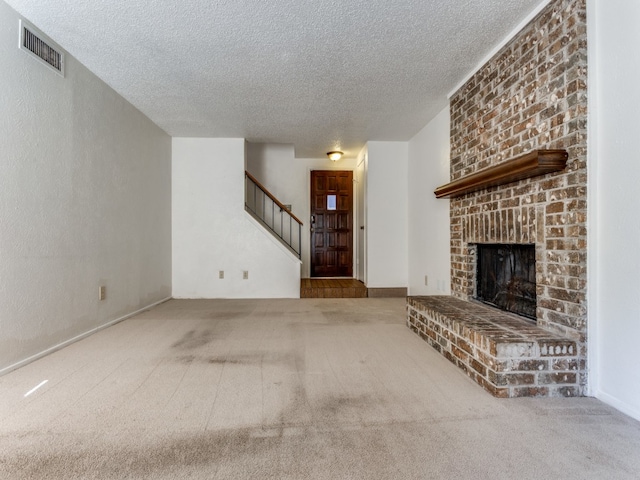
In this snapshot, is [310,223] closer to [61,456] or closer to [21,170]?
[21,170]

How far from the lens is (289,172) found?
21.8 ft

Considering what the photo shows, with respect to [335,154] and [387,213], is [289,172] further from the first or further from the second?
[387,213]

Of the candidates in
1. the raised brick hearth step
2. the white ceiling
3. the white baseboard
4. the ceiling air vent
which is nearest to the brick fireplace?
the raised brick hearth step

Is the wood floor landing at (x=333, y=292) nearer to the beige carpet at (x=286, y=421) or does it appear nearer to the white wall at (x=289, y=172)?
the white wall at (x=289, y=172)

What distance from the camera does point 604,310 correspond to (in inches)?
75.3

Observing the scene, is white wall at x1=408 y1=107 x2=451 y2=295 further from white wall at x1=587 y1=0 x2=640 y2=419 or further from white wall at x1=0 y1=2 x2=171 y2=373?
white wall at x1=0 y1=2 x2=171 y2=373

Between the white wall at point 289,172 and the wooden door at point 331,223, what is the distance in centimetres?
14

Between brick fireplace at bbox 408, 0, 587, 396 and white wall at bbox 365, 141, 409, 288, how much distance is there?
2.53 m

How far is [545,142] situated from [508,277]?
3.68ft

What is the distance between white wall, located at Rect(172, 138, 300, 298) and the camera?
549cm

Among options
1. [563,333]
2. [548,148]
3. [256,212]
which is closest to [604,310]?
[563,333]

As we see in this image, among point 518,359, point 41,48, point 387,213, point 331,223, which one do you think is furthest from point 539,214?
point 331,223

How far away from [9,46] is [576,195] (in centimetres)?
365

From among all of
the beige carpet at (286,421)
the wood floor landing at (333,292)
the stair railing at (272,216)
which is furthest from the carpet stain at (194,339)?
the stair railing at (272,216)
